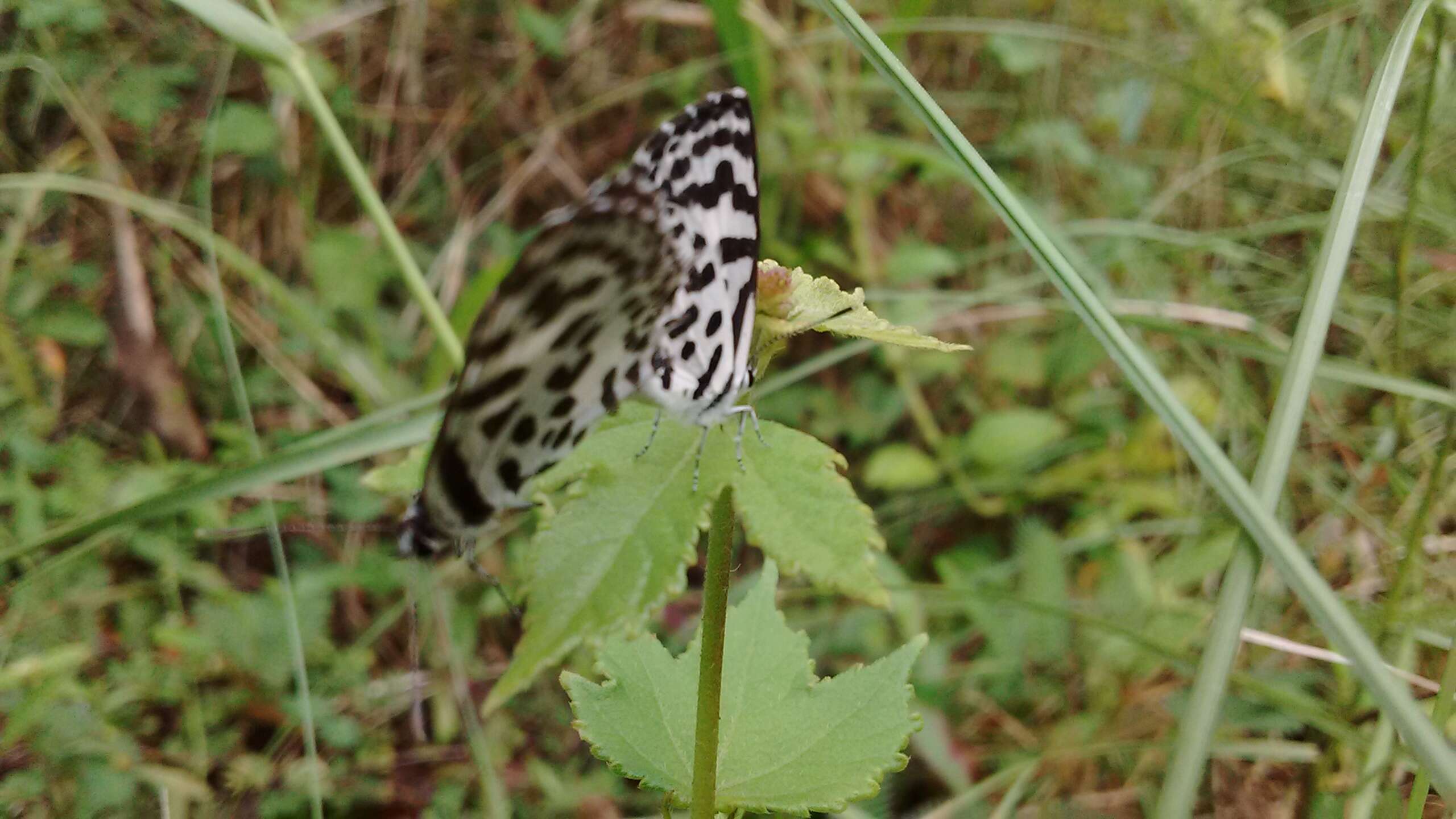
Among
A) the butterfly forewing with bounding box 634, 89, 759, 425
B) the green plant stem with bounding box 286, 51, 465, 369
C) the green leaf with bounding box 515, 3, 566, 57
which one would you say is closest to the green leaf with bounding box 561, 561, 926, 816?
the butterfly forewing with bounding box 634, 89, 759, 425

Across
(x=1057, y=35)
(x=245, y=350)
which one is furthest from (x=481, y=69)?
(x=1057, y=35)

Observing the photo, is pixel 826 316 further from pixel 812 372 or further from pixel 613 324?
pixel 812 372

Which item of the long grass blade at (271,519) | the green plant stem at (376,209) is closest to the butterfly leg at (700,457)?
the long grass blade at (271,519)

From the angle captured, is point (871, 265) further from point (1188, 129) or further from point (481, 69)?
point (481, 69)

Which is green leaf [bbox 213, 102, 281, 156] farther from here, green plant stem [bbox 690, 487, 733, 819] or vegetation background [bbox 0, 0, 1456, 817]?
green plant stem [bbox 690, 487, 733, 819]

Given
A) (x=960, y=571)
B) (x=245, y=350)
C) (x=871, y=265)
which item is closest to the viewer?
(x=960, y=571)
